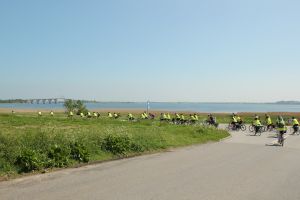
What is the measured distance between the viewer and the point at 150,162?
14.2 meters

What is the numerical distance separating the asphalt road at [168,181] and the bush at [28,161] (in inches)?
25.5

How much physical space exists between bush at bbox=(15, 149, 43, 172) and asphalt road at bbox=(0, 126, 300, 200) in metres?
0.65

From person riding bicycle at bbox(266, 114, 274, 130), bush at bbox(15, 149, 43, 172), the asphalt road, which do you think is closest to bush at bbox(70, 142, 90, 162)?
the asphalt road

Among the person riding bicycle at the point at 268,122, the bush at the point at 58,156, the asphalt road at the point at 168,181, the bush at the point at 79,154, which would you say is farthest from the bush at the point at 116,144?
the person riding bicycle at the point at 268,122

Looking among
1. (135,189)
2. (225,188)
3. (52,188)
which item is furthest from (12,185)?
(225,188)

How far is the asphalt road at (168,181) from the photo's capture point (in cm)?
882

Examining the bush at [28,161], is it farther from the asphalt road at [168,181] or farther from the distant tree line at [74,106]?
the distant tree line at [74,106]

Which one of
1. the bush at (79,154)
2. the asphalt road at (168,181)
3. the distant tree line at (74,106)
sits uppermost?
the distant tree line at (74,106)

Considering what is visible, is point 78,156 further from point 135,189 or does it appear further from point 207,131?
point 207,131

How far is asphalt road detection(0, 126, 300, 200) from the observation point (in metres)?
8.82

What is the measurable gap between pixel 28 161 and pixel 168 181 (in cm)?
419

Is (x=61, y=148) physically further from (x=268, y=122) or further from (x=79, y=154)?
(x=268, y=122)

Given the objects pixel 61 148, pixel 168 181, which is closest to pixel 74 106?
pixel 61 148

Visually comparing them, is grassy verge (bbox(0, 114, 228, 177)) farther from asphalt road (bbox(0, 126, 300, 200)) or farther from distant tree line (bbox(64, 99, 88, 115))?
distant tree line (bbox(64, 99, 88, 115))
